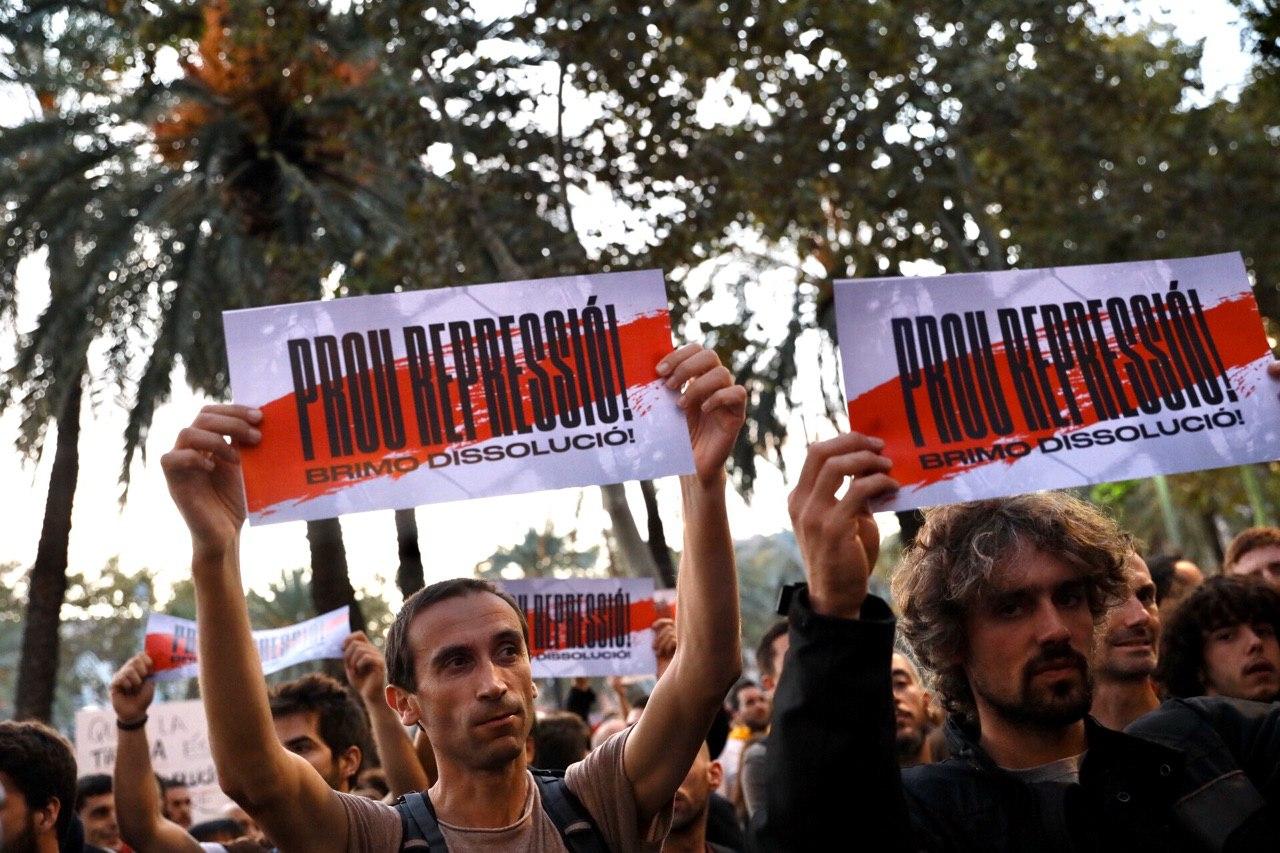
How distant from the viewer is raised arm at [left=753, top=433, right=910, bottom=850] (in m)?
2.37

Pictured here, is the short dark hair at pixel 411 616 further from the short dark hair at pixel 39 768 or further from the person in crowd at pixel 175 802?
the person in crowd at pixel 175 802

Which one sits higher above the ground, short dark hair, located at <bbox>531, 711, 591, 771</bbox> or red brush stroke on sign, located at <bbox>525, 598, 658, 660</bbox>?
red brush stroke on sign, located at <bbox>525, 598, 658, 660</bbox>

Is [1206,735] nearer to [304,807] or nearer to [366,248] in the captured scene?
[304,807]

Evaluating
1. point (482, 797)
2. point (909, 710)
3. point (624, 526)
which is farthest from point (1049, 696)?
point (624, 526)

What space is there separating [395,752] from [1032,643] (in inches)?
91.1

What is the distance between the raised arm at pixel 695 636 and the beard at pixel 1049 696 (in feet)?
2.12

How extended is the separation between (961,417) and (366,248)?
508 inches

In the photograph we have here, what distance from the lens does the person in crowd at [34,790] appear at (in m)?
4.43

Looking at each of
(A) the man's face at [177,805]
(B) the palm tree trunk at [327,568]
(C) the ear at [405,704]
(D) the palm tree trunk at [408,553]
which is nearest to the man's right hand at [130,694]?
(C) the ear at [405,704]

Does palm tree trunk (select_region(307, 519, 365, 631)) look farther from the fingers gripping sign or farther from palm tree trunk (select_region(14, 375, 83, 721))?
the fingers gripping sign

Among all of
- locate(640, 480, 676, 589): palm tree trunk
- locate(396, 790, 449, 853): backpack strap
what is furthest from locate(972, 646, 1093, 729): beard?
locate(640, 480, 676, 589): palm tree trunk

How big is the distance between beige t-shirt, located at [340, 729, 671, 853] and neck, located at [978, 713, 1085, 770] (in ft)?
2.73

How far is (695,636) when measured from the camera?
10.9 feet

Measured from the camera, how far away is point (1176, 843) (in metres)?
2.66
